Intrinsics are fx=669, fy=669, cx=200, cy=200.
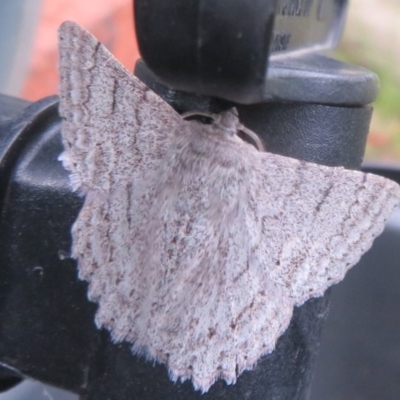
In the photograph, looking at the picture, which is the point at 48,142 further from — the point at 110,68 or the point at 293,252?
the point at 293,252

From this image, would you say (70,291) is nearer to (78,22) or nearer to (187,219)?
(187,219)

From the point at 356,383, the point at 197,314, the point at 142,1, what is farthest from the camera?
the point at 356,383

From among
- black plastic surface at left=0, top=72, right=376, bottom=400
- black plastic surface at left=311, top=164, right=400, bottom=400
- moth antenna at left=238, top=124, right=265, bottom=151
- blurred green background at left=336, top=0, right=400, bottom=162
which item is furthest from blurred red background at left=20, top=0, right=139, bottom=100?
moth antenna at left=238, top=124, right=265, bottom=151

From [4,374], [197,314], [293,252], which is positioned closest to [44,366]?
[4,374]

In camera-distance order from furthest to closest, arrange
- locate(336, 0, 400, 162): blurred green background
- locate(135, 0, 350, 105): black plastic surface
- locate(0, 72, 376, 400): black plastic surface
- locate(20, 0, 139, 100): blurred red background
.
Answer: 1. locate(336, 0, 400, 162): blurred green background
2. locate(20, 0, 139, 100): blurred red background
3. locate(0, 72, 376, 400): black plastic surface
4. locate(135, 0, 350, 105): black plastic surface

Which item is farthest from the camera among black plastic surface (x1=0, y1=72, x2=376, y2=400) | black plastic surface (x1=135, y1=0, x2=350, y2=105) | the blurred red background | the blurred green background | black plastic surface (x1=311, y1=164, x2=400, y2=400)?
the blurred green background

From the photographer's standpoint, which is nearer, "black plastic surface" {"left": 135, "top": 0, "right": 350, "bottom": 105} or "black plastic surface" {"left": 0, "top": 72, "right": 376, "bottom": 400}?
"black plastic surface" {"left": 135, "top": 0, "right": 350, "bottom": 105}

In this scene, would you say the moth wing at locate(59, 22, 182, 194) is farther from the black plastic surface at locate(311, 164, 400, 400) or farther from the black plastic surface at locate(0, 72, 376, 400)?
the black plastic surface at locate(311, 164, 400, 400)
